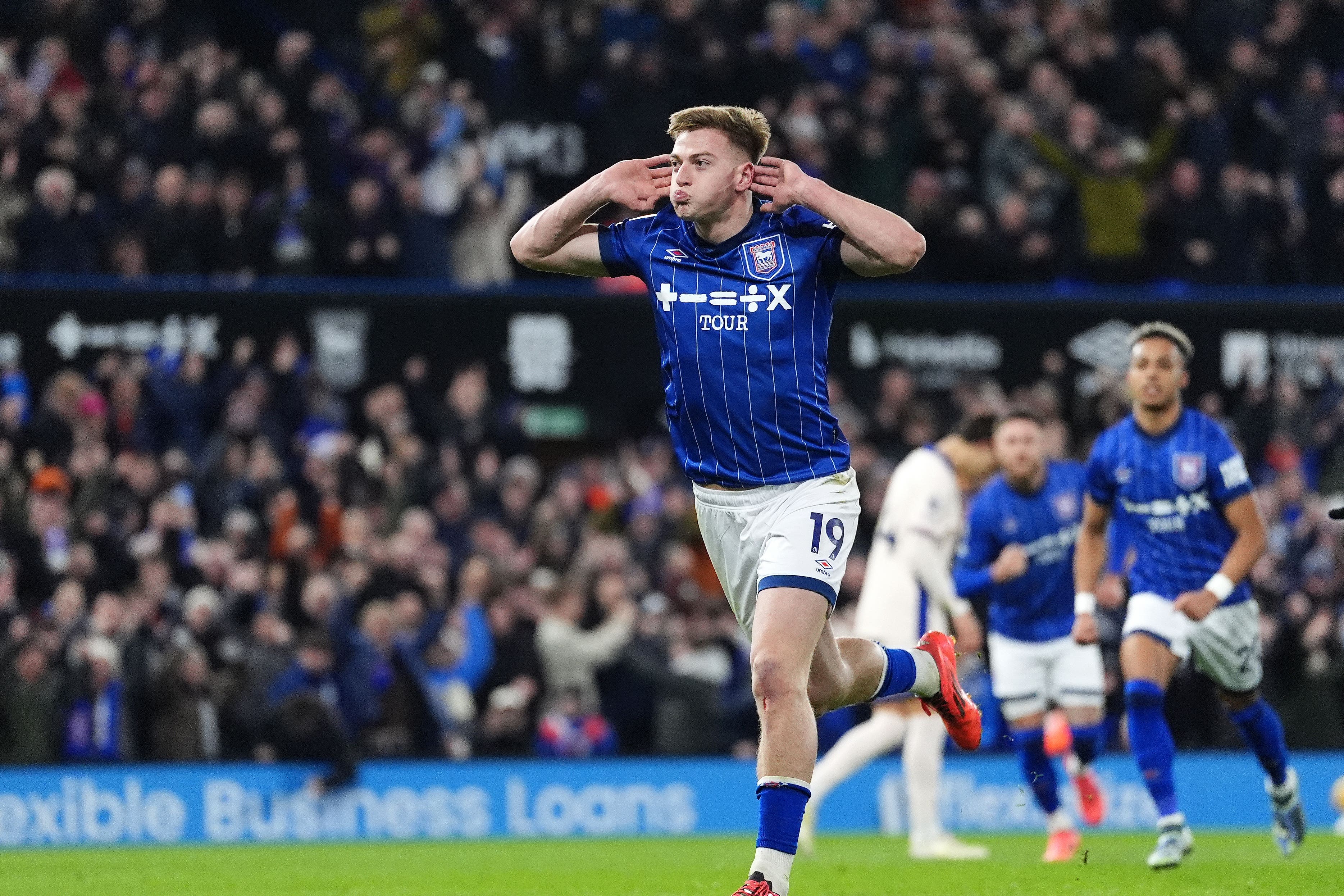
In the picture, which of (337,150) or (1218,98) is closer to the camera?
(337,150)

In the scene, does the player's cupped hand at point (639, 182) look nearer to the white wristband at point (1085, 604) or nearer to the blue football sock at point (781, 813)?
the blue football sock at point (781, 813)

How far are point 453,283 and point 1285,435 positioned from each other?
793 centimetres

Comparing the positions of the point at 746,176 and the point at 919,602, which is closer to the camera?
the point at 746,176

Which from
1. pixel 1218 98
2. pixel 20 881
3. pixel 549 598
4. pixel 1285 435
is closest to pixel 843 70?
pixel 1218 98

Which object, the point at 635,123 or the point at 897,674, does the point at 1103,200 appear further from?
the point at 897,674

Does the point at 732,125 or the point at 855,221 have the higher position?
the point at 732,125

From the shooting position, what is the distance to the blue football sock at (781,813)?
7266 millimetres

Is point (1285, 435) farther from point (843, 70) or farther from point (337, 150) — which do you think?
point (337, 150)

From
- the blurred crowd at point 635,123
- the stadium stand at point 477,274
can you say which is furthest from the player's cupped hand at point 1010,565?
the blurred crowd at point 635,123

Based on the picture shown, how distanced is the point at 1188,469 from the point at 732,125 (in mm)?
4037

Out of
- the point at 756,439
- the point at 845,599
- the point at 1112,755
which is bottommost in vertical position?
the point at 1112,755

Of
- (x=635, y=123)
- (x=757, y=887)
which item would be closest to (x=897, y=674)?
(x=757, y=887)

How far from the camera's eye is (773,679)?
7418 millimetres

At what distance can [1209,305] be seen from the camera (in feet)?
66.3
